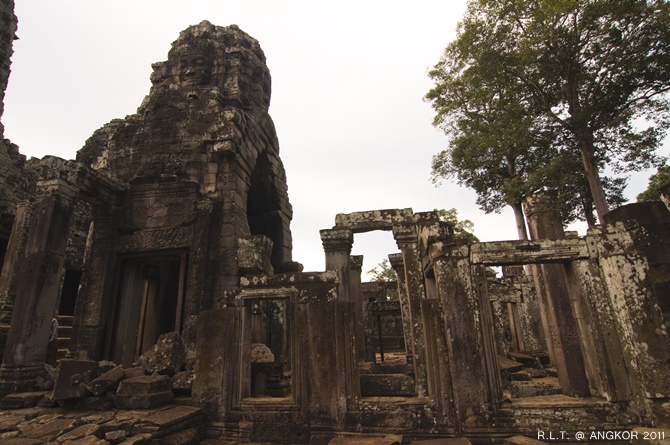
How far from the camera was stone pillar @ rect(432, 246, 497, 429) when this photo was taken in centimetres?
482

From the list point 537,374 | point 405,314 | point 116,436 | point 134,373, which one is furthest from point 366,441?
point 537,374

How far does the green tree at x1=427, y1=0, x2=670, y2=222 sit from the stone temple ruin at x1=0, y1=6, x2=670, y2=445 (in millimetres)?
7802

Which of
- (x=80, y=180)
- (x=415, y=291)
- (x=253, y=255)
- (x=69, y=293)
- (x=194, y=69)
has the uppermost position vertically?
(x=194, y=69)

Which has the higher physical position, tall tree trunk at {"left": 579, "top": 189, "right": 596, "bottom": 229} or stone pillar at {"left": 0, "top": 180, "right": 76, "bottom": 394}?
tall tree trunk at {"left": 579, "top": 189, "right": 596, "bottom": 229}

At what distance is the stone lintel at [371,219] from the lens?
849cm

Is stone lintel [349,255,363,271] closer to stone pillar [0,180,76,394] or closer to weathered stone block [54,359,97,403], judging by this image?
weathered stone block [54,359,97,403]

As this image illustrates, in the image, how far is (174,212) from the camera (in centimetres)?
891

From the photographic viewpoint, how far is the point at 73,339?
8.36 metres

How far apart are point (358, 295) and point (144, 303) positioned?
221 inches

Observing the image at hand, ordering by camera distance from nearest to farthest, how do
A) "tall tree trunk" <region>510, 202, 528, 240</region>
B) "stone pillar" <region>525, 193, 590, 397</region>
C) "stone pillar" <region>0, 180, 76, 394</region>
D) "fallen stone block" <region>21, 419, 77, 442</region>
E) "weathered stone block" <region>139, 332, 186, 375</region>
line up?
"fallen stone block" <region>21, 419, 77, 442</region> → "stone pillar" <region>525, 193, 590, 397</region> → "weathered stone block" <region>139, 332, 186, 375</region> → "stone pillar" <region>0, 180, 76, 394</region> → "tall tree trunk" <region>510, 202, 528, 240</region>

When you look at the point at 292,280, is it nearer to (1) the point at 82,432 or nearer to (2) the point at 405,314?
(1) the point at 82,432

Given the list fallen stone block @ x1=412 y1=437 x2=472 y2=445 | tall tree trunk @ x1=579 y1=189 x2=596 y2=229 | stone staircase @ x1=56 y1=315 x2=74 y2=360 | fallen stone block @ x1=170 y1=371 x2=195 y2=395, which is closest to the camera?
fallen stone block @ x1=412 y1=437 x2=472 y2=445

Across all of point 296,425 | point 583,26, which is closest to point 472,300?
point 296,425

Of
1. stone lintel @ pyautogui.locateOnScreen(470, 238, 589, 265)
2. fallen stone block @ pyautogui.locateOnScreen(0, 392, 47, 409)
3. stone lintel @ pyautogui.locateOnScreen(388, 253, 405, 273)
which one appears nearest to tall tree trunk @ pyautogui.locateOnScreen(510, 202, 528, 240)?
stone lintel @ pyautogui.locateOnScreen(388, 253, 405, 273)
